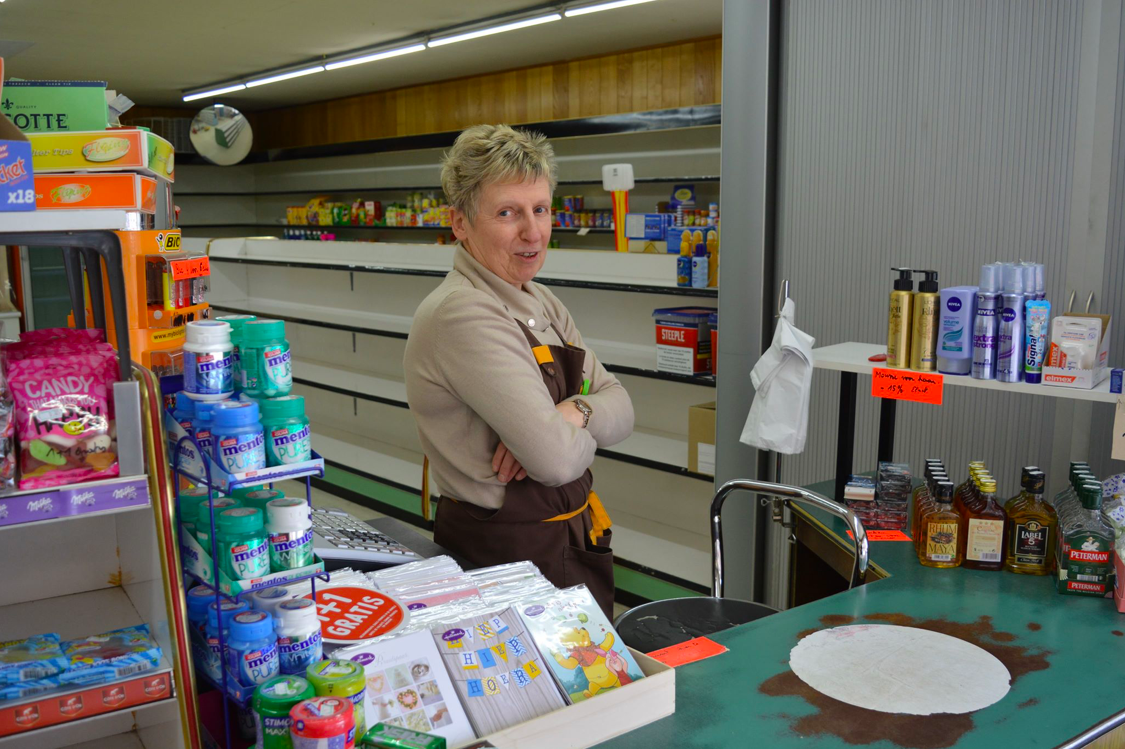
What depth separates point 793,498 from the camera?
8.00 feet

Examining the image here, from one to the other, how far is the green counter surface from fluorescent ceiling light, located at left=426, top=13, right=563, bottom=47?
188 inches

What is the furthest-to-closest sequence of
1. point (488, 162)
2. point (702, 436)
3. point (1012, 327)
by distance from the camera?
point (702, 436) < point (1012, 327) < point (488, 162)

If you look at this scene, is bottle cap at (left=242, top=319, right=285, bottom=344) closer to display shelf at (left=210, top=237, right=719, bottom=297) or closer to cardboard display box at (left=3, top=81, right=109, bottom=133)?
cardboard display box at (left=3, top=81, right=109, bottom=133)

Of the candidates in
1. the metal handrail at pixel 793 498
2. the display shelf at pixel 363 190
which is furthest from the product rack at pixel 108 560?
the display shelf at pixel 363 190

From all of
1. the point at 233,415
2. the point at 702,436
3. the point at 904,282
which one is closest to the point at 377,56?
the point at 702,436

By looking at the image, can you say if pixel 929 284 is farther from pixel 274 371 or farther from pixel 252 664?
pixel 252 664

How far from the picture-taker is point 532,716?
1397 mm

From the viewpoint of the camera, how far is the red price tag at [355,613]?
146cm

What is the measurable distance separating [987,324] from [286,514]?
1806mm

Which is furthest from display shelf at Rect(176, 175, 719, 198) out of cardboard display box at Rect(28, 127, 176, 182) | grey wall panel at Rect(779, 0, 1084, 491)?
cardboard display box at Rect(28, 127, 176, 182)

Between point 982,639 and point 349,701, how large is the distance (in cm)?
134

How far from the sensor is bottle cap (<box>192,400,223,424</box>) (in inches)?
50.9

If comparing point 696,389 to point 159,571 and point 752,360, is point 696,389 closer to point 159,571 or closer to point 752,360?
point 752,360

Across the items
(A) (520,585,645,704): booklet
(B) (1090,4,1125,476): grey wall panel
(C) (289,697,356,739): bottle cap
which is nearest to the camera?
(C) (289,697,356,739): bottle cap
